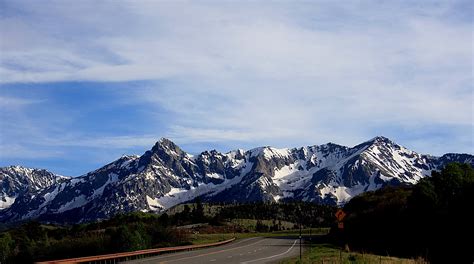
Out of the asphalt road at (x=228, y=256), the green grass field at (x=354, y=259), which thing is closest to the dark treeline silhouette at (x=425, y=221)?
the asphalt road at (x=228, y=256)

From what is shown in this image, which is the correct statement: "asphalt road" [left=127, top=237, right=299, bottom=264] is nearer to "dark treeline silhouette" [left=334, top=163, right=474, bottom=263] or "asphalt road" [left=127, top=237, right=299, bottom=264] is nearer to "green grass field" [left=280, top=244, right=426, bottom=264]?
"green grass field" [left=280, top=244, right=426, bottom=264]

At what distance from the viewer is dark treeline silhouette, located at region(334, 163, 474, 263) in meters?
63.3

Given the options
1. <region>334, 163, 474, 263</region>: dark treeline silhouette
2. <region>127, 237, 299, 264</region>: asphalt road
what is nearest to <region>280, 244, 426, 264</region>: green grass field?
<region>127, 237, 299, 264</region>: asphalt road

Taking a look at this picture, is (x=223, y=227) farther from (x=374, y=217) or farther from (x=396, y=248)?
(x=396, y=248)

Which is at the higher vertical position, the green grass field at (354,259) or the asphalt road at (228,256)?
the asphalt road at (228,256)

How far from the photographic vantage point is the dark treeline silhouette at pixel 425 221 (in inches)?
2491

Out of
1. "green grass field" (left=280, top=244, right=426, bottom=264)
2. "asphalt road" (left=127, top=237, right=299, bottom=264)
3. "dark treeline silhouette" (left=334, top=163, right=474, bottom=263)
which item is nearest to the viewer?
"green grass field" (left=280, top=244, right=426, bottom=264)

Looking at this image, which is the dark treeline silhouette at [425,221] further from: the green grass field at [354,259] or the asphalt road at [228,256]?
the green grass field at [354,259]

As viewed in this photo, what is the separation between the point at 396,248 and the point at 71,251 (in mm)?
43207

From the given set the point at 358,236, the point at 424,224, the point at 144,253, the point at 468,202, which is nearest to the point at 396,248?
the point at 424,224

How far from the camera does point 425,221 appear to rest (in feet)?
235

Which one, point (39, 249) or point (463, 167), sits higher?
point (463, 167)

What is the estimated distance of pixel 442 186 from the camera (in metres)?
78.2

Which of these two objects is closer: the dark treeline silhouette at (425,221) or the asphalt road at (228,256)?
the asphalt road at (228,256)
